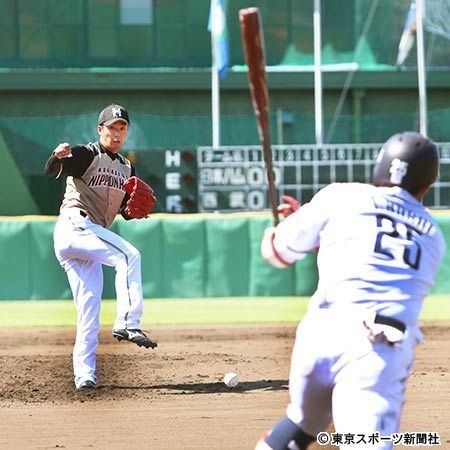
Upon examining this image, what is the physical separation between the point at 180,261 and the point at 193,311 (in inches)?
53.8

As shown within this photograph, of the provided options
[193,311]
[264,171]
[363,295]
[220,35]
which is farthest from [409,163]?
[220,35]

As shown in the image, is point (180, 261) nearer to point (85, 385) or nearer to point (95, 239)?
point (85, 385)

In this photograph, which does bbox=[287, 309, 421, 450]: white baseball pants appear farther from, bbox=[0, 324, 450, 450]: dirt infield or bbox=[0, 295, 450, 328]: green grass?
bbox=[0, 295, 450, 328]: green grass

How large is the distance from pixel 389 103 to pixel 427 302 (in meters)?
12.6

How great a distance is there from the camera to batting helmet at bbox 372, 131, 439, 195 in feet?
14.6

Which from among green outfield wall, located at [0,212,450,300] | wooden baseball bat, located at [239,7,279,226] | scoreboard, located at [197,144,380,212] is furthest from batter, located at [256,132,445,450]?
scoreboard, located at [197,144,380,212]

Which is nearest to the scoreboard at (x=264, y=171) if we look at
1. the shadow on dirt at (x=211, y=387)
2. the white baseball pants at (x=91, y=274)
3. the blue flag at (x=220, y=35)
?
the blue flag at (x=220, y=35)

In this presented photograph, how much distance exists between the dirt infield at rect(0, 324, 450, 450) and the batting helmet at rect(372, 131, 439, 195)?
7.53ft

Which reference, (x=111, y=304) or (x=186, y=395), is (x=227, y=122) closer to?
(x=111, y=304)

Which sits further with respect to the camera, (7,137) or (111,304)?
(7,137)

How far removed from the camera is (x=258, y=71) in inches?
201

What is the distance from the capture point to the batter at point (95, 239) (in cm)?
830

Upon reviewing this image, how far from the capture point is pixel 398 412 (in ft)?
14.0

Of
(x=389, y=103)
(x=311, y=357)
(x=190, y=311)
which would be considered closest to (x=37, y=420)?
(x=311, y=357)
